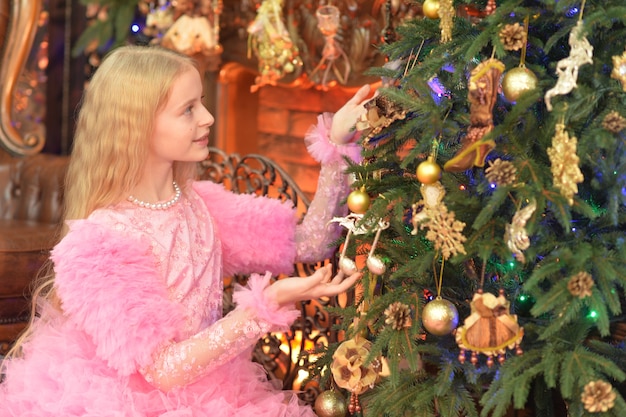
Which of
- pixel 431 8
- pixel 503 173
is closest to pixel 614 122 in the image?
pixel 503 173

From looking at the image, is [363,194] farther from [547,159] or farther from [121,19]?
[121,19]

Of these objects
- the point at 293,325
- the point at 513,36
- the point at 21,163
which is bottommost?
the point at 293,325

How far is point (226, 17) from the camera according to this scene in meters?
3.87

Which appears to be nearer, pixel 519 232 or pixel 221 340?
pixel 519 232

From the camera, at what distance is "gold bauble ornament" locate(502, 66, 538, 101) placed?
1531 mm

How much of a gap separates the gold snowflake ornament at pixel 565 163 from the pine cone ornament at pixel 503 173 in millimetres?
69

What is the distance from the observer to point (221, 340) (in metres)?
1.88

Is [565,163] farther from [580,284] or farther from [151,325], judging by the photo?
[151,325]

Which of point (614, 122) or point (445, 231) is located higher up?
point (614, 122)

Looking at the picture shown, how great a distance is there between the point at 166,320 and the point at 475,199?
0.73 metres

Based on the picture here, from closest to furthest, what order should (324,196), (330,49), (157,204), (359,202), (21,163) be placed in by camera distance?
(359,202) < (157,204) < (324,196) < (330,49) < (21,163)

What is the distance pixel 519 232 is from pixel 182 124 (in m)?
0.87

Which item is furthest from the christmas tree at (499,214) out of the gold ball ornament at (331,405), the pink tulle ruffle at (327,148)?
the pink tulle ruffle at (327,148)

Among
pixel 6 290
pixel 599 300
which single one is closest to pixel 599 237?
pixel 599 300
